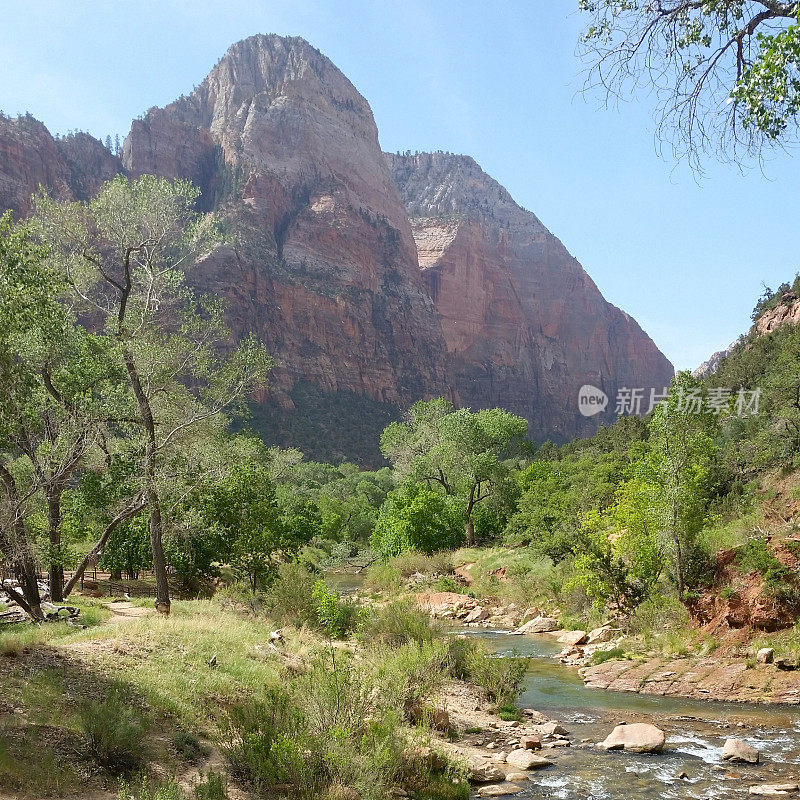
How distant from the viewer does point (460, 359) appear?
18050 centimetres

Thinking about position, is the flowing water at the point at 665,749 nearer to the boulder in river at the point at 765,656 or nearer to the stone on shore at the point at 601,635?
the boulder in river at the point at 765,656

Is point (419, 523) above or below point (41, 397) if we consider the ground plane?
below

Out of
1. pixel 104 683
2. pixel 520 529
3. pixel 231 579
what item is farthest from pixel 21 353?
pixel 520 529

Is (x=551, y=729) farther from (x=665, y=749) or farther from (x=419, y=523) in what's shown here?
(x=419, y=523)

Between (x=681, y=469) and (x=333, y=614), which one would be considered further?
(x=681, y=469)

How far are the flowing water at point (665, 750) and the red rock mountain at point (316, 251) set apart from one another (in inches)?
3668

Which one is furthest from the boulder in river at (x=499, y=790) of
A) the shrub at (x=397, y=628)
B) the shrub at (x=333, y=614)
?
the shrub at (x=333, y=614)

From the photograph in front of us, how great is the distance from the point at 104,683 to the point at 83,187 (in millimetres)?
137278

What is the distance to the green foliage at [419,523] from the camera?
40469 mm

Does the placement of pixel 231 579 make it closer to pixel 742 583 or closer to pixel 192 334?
pixel 192 334

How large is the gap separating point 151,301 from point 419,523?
88.5 feet

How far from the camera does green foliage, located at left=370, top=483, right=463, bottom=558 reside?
40.5 m

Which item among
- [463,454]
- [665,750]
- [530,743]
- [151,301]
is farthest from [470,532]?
[665,750]

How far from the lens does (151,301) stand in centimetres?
1670
